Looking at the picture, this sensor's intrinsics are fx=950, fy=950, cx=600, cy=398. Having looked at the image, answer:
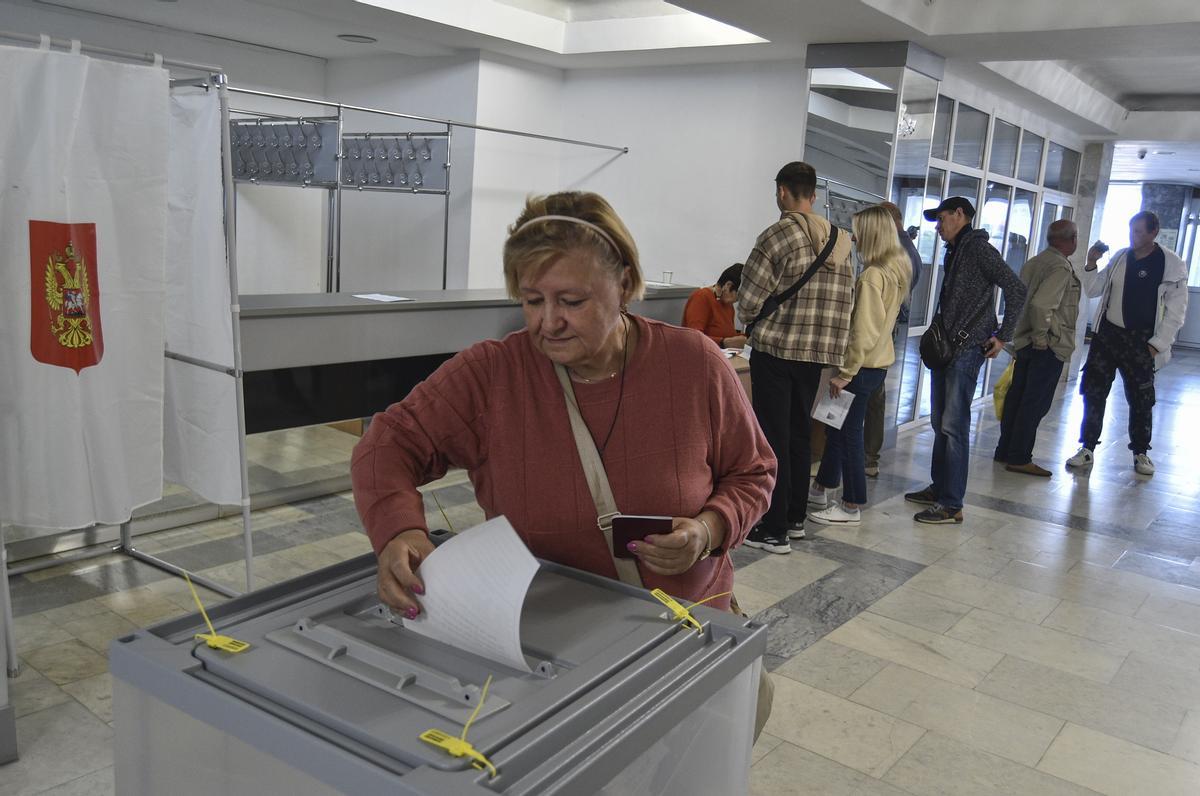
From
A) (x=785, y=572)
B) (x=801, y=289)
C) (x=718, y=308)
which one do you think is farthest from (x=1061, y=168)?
(x=785, y=572)

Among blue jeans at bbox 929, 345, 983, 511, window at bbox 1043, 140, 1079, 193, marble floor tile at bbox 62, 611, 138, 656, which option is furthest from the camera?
window at bbox 1043, 140, 1079, 193

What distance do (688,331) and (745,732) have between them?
704mm

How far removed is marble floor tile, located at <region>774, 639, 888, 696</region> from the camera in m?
3.39

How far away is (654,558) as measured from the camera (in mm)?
1492

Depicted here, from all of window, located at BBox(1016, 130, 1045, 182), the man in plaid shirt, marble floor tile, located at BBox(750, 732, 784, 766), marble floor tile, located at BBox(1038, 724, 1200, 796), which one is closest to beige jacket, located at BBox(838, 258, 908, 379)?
the man in plaid shirt

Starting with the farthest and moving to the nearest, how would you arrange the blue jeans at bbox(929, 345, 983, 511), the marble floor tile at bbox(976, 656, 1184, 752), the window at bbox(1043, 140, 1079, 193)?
the window at bbox(1043, 140, 1079, 193) → the blue jeans at bbox(929, 345, 983, 511) → the marble floor tile at bbox(976, 656, 1184, 752)

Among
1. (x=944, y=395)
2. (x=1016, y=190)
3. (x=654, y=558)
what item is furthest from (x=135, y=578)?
(x=1016, y=190)

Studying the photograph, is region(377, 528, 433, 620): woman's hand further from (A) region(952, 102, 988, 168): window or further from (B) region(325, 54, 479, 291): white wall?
(A) region(952, 102, 988, 168): window

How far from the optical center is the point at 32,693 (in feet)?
9.78

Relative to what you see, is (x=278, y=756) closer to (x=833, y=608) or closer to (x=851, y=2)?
(x=833, y=608)

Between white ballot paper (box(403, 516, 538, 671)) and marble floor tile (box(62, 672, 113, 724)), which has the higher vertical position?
white ballot paper (box(403, 516, 538, 671))

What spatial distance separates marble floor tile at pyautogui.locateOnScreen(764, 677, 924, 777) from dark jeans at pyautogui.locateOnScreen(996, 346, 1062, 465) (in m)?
4.22

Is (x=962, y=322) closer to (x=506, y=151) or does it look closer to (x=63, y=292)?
(x=506, y=151)

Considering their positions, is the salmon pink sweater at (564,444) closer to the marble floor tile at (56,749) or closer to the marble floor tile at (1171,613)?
the marble floor tile at (56,749)
